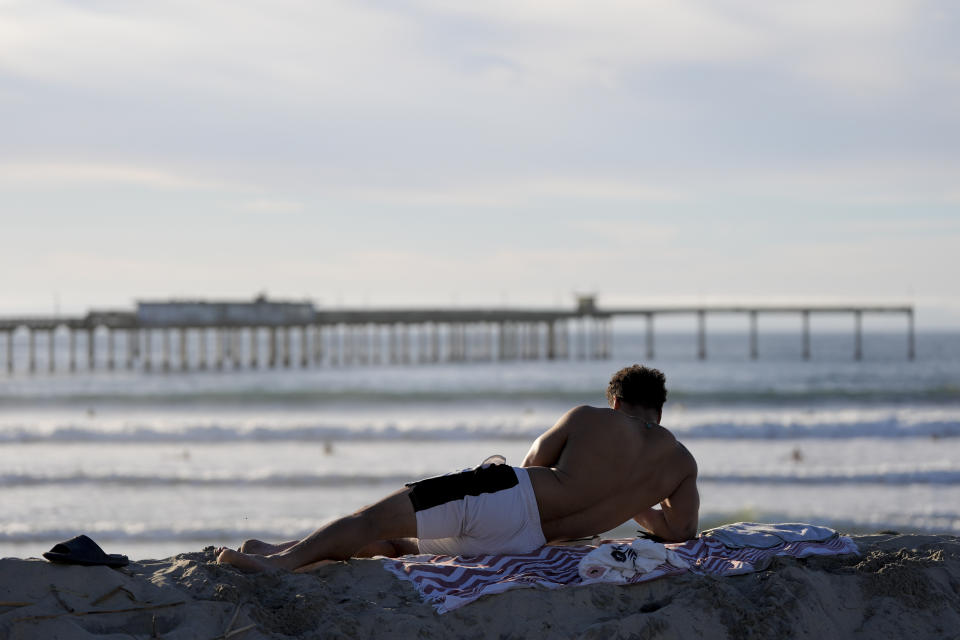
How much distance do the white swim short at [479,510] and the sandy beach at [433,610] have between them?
312mm

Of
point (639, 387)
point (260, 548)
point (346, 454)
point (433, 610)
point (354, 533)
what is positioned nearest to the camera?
point (433, 610)

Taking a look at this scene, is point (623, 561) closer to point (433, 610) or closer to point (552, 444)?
point (552, 444)

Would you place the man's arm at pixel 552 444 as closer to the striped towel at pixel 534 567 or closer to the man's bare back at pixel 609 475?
the man's bare back at pixel 609 475

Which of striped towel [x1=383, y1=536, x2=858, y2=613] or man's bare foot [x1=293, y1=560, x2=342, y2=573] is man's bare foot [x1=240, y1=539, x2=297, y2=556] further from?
striped towel [x1=383, y1=536, x2=858, y2=613]

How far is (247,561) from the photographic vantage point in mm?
3828

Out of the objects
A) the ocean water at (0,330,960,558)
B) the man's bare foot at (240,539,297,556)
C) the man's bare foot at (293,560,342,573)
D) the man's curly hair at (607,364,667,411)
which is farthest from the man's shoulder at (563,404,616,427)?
the ocean water at (0,330,960,558)

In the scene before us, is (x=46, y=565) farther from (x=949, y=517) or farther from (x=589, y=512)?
(x=949, y=517)

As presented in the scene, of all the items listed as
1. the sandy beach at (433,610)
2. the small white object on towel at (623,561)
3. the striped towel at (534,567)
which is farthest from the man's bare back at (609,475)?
the sandy beach at (433,610)

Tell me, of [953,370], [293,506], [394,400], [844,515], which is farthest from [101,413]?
[953,370]

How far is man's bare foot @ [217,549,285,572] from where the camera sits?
3814 millimetres

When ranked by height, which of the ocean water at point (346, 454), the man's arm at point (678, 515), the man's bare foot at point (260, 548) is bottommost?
the ocean water at point (346, 454)

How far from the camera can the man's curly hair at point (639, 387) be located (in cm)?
425

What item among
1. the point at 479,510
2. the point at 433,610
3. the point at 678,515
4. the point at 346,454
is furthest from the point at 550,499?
the point at 346,454

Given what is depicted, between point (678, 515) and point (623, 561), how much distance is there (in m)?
0.59
